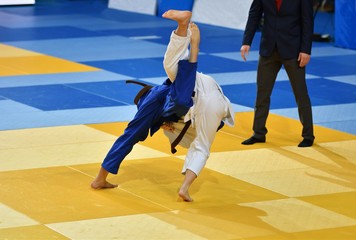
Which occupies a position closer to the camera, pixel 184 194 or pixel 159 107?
pixel 184 194

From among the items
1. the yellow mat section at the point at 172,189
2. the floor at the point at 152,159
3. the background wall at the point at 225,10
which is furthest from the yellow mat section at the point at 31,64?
the background wall at the point at 225,10

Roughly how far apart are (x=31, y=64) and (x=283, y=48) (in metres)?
6.56

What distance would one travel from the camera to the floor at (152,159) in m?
7.52

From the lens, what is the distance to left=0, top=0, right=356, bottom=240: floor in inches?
296

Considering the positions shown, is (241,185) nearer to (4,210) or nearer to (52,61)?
(4,210)

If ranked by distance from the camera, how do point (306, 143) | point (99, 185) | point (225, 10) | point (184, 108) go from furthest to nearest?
point (225, 10) → point (306, 143) → point (99, 185) → point (184, 108)

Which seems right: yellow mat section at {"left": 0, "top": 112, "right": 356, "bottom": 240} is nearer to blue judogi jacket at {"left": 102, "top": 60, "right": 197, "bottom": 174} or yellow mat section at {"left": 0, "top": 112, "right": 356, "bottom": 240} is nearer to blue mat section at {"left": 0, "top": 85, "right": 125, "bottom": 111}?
blue judogi jacket at {"left": 102, "top": 60, "right": 197, "bottom": 174}

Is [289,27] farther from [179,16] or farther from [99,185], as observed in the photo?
[99,185]

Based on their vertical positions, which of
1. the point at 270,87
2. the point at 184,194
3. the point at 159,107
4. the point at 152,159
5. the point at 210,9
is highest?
the point at 159,107

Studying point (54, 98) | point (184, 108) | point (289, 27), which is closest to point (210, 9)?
point (54, 98)

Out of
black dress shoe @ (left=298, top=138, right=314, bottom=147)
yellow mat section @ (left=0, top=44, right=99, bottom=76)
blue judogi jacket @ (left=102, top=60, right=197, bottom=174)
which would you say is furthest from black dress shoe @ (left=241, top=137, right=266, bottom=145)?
yellow mat section @ (left=0, top=44, right=99, bottom=76)

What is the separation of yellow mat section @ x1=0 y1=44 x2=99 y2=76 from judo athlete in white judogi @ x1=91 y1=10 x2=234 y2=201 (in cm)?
684

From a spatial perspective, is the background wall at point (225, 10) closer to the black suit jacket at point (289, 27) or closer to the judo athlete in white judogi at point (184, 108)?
the black suit jacket at point (289, 27)

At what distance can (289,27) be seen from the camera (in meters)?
10.2
